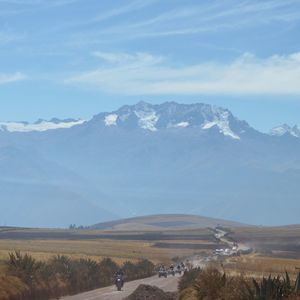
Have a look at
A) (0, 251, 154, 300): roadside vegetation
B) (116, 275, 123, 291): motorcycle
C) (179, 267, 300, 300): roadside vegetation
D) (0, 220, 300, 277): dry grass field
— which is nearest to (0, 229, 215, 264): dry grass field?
(0, 220, 300, 277): dry grass field

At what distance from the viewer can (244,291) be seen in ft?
78.0

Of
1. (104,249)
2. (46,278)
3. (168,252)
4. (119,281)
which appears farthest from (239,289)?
(104,249)

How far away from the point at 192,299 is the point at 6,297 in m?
7.30

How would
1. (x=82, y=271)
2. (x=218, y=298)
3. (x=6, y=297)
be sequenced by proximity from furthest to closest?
(x=82, y=271) < (x=6, y=297) < (x=218, y=298)

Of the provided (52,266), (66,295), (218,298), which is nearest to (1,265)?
(66,295)

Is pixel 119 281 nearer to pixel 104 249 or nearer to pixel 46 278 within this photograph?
pixel 46 278

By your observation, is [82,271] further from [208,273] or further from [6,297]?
[208,273]

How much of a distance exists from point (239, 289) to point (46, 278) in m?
16.5

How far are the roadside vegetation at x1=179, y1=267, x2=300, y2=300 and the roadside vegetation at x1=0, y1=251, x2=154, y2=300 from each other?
696 centimetres

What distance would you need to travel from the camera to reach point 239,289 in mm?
24250

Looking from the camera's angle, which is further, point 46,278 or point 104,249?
point 104,249

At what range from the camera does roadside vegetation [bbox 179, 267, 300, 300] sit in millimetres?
22250

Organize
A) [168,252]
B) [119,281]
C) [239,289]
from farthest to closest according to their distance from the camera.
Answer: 1. [168,252]
2. [119,281]
3. [239,289]

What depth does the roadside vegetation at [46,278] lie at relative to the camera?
32.8 meters
